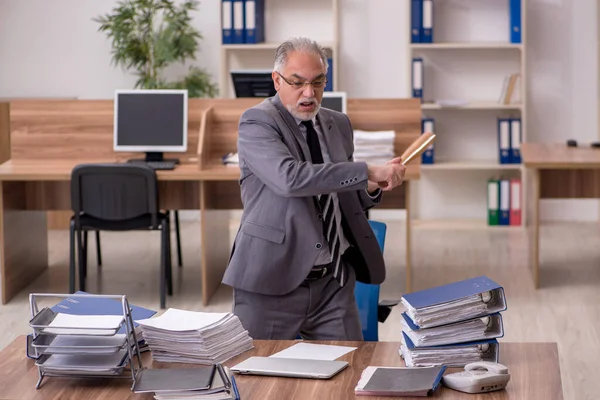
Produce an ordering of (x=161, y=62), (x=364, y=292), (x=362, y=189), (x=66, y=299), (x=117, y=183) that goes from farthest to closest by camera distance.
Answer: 1. (x=161, y=62)
2. (x=117, y=183)
3. (x=364, y=292)
4. (x=362, y=189)
5. (x=66, y=299)

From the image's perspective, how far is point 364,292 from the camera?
3.40 meters

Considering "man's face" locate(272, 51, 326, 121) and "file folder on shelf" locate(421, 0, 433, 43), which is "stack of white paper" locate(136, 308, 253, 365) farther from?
"file folder on shelf" locate(421, 0, 433, 43)

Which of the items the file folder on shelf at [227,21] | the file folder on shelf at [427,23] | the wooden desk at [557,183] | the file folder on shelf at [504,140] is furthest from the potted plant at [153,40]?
the wooden desk at [557,183]

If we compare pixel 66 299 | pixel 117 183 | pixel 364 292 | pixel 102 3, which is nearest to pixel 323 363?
pixel 66 299

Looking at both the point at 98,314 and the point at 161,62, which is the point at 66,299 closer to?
the point at 98,314

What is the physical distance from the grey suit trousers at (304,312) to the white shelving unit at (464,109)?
14.4 ft

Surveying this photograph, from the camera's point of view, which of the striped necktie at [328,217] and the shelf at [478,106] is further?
the shelf at [478,106]

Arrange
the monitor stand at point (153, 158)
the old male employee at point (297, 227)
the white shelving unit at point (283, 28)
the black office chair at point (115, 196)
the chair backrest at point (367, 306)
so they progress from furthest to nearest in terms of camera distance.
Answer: the white shelving unit at point (283, 28), the monitor stand at point (153, 158), the black office chair at point (115, 196), the chair backrest at point (367, 306), the old male employee at point (297, 227)

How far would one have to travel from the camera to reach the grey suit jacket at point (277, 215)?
279cm

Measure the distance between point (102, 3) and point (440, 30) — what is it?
2538 mm

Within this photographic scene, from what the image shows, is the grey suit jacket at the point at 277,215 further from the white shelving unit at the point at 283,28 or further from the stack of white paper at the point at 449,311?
the white shelving unit at the point at 283,28

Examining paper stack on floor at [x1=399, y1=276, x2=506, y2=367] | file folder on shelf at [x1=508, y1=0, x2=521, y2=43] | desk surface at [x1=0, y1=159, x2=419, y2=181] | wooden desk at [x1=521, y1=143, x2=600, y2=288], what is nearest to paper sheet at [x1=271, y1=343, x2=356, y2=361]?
paper stack on floor at [x1=399, y1=276, x2=506, y2=367]

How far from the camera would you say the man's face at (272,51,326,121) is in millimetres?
2723

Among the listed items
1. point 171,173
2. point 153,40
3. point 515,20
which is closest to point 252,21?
point 153,40
